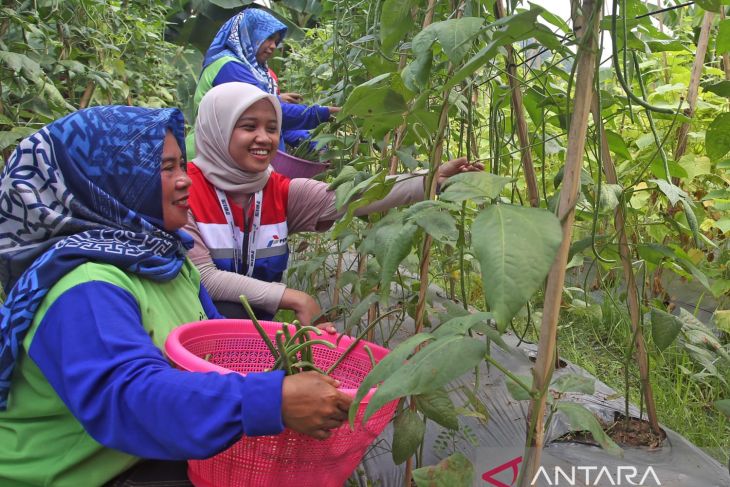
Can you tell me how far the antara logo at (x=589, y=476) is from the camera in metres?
1.34

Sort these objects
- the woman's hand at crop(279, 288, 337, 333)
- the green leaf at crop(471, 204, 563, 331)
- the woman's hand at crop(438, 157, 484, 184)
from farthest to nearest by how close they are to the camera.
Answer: the woman's hand at crop(279, 288, 337, 333), the woman's hand at crop(438, 157, 484, 184), the green leaf at crop(471, 204, 563, 331)

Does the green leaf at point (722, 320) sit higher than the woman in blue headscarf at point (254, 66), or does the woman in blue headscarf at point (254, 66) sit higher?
the woman in blue headscarf at point (254, 66)

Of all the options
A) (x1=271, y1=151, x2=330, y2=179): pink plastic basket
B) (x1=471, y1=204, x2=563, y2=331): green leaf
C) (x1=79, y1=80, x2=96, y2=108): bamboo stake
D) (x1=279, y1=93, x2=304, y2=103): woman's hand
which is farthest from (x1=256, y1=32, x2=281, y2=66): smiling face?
(x1=471, y1=204, x2=563, y2=331): green leaf

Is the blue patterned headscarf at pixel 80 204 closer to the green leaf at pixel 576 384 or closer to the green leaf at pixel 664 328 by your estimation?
the green leaf at pixel 576 384

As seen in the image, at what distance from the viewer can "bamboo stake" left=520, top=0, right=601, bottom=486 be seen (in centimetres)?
72

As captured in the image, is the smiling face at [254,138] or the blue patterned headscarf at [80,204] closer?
the blue patterned headscarf at [80,204]

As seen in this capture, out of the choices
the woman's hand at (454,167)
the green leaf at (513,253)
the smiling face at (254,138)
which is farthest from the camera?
the smiling face at (254,138)

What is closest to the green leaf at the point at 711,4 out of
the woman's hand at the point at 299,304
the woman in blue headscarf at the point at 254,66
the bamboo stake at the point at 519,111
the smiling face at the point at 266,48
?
the bamboo stake at the point at 519,111

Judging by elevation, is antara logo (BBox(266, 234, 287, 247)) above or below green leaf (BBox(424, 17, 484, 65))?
below

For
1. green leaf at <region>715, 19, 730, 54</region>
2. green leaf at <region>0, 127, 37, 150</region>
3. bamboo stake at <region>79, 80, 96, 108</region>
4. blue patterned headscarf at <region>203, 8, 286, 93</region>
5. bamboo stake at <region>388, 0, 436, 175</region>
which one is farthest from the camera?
blue patterned headscarf at <region>203, 8, 286, 93</region>

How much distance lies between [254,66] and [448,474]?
99.6 inches

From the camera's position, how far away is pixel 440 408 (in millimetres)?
995

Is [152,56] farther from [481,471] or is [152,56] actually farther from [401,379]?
[401,379]

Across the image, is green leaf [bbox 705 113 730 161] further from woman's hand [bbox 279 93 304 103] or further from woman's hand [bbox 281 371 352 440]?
woman's hand [bbox 279 93 304 103]
